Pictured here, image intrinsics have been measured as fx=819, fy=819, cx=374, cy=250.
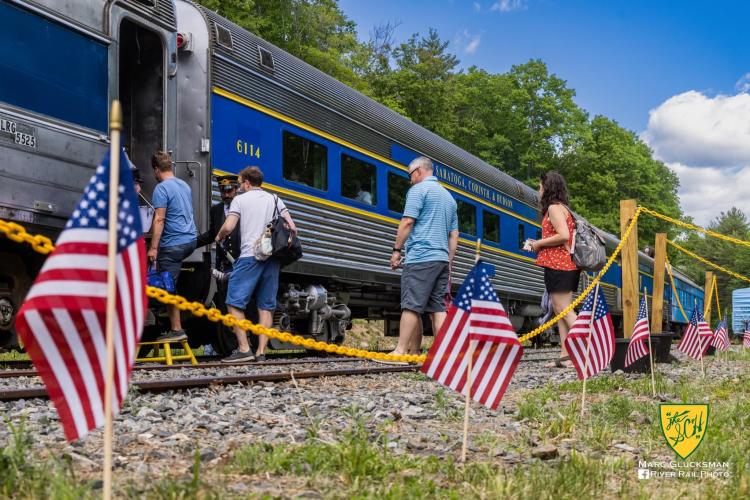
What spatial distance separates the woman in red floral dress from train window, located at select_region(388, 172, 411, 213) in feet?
13.2

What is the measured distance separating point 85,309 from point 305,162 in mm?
7318

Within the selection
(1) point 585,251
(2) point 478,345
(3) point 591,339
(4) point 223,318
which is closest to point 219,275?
(1) point 585,251

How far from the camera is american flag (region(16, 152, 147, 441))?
235 centimetres

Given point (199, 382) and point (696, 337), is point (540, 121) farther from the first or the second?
point (199, 382)

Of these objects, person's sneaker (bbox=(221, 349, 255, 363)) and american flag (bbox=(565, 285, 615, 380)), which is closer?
american flag (bbox=(565, 285, 615, 380))

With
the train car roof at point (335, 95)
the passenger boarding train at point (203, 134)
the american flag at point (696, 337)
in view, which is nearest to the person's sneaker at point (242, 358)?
the passenger boarding train at point (203, 134)

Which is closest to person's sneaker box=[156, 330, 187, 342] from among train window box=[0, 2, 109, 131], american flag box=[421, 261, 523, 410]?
train window box=[0, 2, 109, 131]

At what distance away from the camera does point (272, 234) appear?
7.53m

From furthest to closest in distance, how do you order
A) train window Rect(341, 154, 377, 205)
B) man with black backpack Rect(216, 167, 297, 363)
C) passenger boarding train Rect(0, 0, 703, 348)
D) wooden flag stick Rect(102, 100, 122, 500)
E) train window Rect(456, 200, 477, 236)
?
1. train window Rect(456, 200, 477, 236)
2. train window Rect(341, 154, 377, 205)
3. man with black backpack Rect(216, 167, 297, 363)
4. passenger boarding train Rect(0, 0, 703, 348)
5. wooden flag stick Rect(102, 100, 122, 500)

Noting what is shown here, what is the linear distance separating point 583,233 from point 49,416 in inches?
202

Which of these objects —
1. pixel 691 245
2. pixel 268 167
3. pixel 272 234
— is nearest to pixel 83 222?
pixel 272 234

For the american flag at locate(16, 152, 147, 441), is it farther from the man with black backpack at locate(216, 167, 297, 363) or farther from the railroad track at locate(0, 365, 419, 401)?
the man with black backpack at locate(216, 167, 297, 363)

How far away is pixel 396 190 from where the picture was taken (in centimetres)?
1173

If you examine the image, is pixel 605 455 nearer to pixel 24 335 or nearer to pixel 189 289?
pixel 24 335
